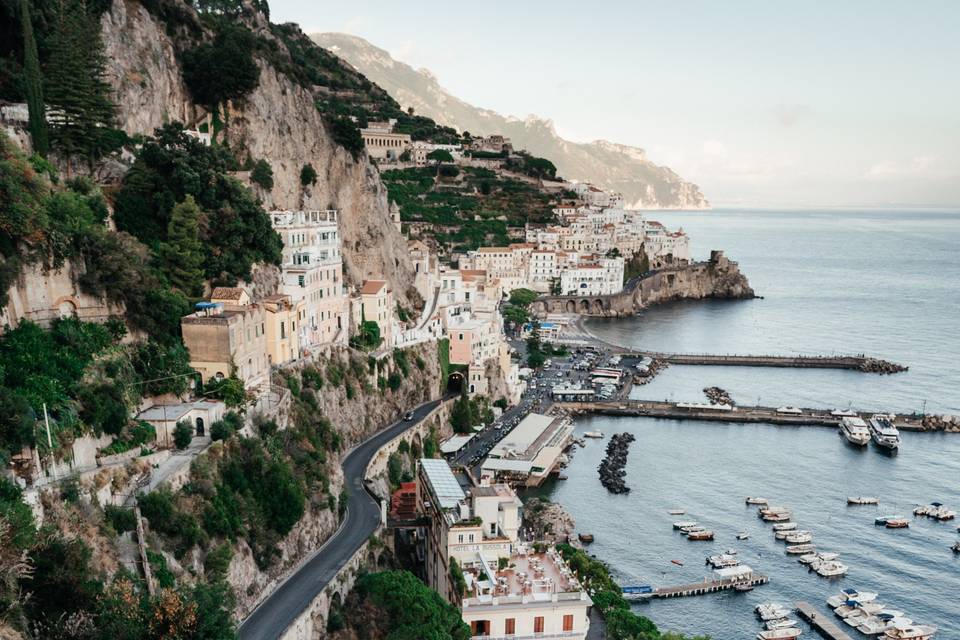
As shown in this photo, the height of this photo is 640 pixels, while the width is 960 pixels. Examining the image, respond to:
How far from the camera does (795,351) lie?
8894cm

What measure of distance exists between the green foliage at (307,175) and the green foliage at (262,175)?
15.2 ft

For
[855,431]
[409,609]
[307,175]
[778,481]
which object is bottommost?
[778,481]

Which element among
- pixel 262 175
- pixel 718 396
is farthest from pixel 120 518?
pixel 718 396

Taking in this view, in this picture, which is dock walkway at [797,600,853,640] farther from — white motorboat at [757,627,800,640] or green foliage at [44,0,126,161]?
green foliage at [44,0,126,161]

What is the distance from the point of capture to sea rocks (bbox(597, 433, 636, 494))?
4862 centimetres

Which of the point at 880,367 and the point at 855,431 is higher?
the point at 880,367

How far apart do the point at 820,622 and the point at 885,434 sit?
28400mm

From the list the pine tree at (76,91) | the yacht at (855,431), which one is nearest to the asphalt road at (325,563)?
the pine tree at (76,91)

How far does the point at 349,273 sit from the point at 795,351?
61235mm

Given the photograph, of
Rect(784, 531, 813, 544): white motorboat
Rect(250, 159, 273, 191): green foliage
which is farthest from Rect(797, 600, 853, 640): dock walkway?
Rect(250, 159, 273, 191): green foliage

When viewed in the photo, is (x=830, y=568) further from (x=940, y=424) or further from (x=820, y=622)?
(x=940, y=424)

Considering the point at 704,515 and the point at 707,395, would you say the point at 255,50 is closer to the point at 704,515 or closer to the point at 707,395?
the point at 704,515

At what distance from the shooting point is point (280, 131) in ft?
163

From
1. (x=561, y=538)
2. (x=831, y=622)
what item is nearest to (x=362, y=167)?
(x=561, y=538)
